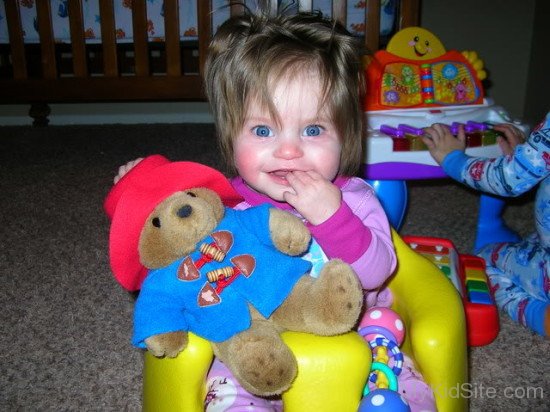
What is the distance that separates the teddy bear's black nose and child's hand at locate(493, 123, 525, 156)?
0.72m

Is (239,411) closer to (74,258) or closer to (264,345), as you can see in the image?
(264,345)

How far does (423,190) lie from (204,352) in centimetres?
100

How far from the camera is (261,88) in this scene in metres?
0.59

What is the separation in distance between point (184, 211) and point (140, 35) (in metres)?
1.19

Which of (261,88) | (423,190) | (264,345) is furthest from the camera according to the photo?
(423,190)

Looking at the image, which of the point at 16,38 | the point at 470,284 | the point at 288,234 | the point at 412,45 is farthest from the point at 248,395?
Answer: the point at 16,38

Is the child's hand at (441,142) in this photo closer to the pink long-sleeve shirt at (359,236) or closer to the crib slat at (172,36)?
the pink long-sleeve shirt at (359,236)

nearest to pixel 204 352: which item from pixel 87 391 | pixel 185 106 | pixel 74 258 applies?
pixel 87 391

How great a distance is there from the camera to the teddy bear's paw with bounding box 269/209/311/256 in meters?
0.51

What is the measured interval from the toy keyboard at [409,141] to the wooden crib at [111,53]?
42cm

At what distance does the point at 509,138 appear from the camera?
1.00 m

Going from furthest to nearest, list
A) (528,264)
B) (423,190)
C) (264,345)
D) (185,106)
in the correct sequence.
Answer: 1. (185,106)
2. (423,190)
3. (528,264)
4. (264,345)

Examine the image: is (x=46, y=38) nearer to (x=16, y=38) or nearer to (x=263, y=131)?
(x=16, y=38)

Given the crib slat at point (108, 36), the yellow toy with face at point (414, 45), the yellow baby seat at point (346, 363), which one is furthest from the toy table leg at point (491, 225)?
the crib slat at point (108, 36)
